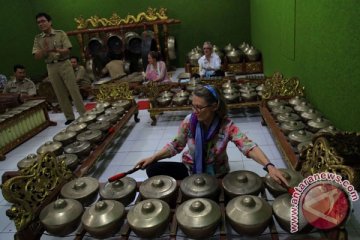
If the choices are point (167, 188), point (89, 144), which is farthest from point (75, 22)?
point (167, 188)

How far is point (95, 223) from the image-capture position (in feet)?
5.01

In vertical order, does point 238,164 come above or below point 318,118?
below

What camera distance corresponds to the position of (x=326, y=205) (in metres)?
1.00

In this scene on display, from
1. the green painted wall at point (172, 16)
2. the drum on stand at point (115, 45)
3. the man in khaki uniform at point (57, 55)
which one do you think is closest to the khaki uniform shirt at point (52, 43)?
the man in khaki uniform at point (57, 55)

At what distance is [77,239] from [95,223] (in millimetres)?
155

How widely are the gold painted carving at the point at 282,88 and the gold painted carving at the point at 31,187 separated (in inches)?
96.2

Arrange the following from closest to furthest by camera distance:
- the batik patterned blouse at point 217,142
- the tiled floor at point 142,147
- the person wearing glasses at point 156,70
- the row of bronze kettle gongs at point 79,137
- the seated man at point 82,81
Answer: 1. the batik patterned blouse at point 217,142
2. the row of bronze kettle gongs at point 79,137
3. the tiled floor at point 142,147
4. the person wearing glasses at point 156,70
5. the seated man at point 82,81

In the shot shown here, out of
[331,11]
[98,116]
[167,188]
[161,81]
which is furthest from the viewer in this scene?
[161,81]

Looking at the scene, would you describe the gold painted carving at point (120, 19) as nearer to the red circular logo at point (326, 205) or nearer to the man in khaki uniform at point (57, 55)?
the man in khaki uniform at point (57, 55)

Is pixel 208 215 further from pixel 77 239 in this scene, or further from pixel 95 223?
pixel 77 239

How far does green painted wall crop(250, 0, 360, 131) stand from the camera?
7.14 ft

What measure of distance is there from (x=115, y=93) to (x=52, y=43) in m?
1.05

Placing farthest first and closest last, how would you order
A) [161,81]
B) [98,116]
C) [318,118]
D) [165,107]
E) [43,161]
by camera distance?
[161,81] → [165,107] → [98,116] → [318,118] → [43,161]

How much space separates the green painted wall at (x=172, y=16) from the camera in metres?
6.91
